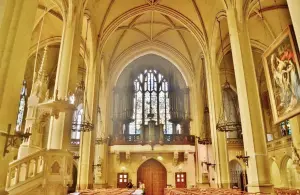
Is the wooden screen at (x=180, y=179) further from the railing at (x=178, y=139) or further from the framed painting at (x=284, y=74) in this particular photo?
the framed painting at (x=284, y=74)

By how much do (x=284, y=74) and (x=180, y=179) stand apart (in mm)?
13587

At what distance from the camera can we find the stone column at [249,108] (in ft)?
25.1

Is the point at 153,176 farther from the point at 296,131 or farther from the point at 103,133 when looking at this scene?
the point at 296,131

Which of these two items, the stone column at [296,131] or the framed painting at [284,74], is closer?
the framed painting at [284,74]

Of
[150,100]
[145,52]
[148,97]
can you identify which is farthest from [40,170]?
[148,97]

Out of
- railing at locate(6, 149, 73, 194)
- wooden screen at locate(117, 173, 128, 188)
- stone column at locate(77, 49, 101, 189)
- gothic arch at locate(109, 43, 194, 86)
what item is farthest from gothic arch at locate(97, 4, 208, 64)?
wooden screen at locate(117, 173, 128, 188)

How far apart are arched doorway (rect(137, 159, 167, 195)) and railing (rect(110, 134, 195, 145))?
221cm

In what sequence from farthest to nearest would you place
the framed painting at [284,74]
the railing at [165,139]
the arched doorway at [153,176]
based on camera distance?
the arched doorway at [153,176], the railing at [165,139], the framed painting at [284,74]

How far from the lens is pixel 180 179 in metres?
18.6

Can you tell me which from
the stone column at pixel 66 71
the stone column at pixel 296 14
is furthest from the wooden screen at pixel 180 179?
the stone column at pixel 296 14

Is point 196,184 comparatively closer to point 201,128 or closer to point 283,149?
point 201,128

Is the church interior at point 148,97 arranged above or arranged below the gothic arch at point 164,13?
below

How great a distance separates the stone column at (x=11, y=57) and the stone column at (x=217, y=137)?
10458 mm

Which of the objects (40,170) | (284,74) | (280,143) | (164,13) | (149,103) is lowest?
(40,170)
